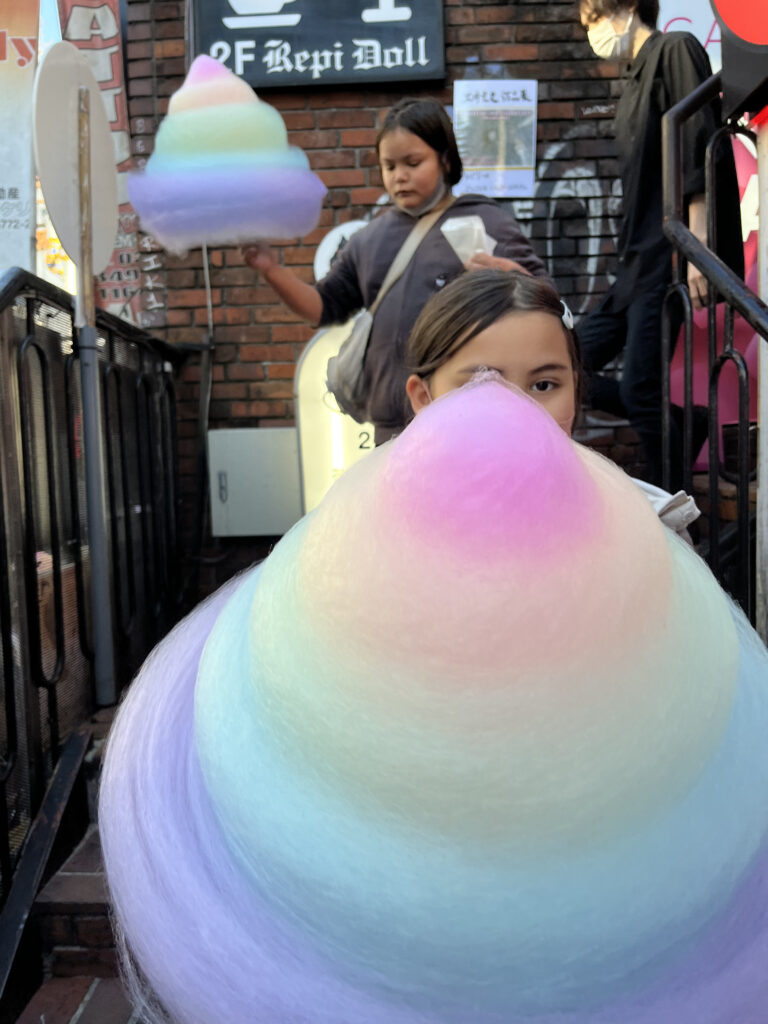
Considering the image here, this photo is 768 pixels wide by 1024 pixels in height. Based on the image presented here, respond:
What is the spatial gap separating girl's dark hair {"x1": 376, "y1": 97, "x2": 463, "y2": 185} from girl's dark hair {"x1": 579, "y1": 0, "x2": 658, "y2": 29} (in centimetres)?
125

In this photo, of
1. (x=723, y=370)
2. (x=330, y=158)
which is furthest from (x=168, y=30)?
(x=723, y=370)

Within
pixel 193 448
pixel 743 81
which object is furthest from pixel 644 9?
pixel 193 448

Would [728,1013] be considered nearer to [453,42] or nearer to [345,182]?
[345,182]

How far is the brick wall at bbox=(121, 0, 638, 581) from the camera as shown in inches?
167

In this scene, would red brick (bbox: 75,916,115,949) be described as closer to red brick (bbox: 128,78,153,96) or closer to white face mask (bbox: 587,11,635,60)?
white face mask (bbox: 587,11,635,60)

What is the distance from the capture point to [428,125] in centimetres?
210

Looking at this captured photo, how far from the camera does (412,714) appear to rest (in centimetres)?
53

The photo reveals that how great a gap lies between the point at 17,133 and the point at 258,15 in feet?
5.29

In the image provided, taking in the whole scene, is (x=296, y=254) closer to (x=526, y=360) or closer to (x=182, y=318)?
(x=182, y=318)

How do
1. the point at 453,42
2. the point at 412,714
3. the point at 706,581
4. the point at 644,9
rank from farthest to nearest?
1. the point at 453,42
2. the point at 644,9
3. the point at 706,581
4. the point at 412,714

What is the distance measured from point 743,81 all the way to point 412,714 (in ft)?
7.24

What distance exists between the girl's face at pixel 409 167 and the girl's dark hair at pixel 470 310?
2.91 feet

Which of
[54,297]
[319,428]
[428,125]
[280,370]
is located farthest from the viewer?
[280,370]

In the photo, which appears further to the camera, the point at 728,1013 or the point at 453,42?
the point at 453,42
